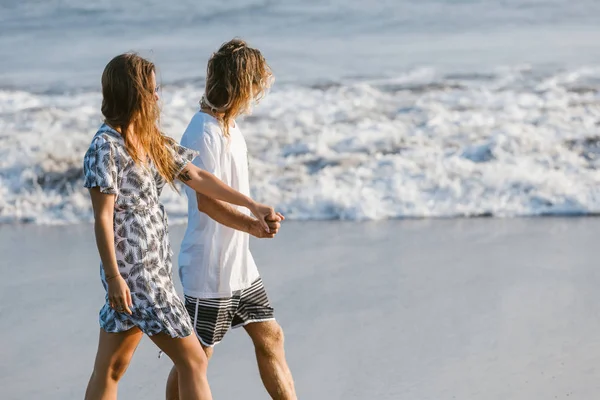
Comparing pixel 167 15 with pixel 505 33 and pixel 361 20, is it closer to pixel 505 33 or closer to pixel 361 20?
pixel 361 20

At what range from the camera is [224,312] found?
8.40 ft

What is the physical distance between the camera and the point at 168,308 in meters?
2.31

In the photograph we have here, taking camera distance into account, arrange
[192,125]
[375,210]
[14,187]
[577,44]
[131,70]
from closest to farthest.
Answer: [131,70]
[192,125]
[375,210]
[14,187]
[577,44]

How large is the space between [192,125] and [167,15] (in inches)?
284

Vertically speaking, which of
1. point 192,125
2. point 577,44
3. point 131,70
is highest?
point 131,70

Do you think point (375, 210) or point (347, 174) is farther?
point (347, 174)

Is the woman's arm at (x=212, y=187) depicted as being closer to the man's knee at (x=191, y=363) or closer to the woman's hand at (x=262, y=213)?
the woman's hand at (x=262, y=213)

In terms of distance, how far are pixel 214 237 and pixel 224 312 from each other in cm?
19

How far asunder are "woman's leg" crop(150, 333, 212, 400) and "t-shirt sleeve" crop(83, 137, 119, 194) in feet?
1.23

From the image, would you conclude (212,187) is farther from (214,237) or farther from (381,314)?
(381,314)

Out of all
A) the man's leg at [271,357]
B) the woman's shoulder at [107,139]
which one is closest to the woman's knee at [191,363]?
the man's leg at [271,357]

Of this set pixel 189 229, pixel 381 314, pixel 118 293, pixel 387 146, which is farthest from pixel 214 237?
pixel 387 146

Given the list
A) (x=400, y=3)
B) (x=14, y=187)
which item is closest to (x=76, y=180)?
(x=14, y=187)

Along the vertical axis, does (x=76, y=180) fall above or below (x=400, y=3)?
below
